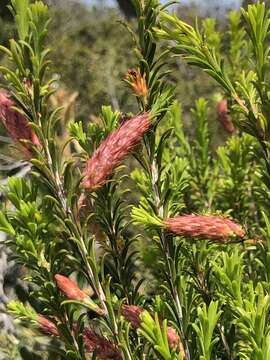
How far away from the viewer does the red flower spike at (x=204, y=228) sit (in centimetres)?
118

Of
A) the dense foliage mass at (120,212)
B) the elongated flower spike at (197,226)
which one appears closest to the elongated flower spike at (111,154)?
the dense foliage mass at (120,212)

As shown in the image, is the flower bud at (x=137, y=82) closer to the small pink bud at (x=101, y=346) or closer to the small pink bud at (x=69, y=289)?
the small pink bud at (x=69, y=289)

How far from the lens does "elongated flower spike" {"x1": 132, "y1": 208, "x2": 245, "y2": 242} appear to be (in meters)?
1.18

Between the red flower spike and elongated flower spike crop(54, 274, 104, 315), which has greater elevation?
the red flower spike

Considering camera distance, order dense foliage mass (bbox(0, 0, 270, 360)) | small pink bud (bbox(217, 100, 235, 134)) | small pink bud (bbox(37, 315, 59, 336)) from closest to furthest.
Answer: dense foliage mass (bbox(0, 0, 270, 360)) → small pink bud (bbox(37, 315, 59, 336)) → small pink bud (bbox(217, 100, 235, 134))

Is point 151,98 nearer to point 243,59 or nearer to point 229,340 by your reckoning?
point 229,340

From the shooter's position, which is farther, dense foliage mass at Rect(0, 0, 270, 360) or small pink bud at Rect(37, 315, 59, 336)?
small pink bud at Rect(37, 315, 59, 336)

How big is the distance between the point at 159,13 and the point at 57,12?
24588 mm

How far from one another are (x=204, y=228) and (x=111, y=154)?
25 cm

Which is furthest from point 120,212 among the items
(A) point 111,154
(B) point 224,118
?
(B) point 224,118

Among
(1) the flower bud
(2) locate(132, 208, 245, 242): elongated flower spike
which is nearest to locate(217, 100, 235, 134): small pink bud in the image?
(1) the flower bud

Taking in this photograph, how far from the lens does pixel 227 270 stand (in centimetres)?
113

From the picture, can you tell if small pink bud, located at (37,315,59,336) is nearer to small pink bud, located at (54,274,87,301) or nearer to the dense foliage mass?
the dense foliage mass

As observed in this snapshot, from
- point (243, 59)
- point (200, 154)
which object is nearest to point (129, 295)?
point (200, 154)
